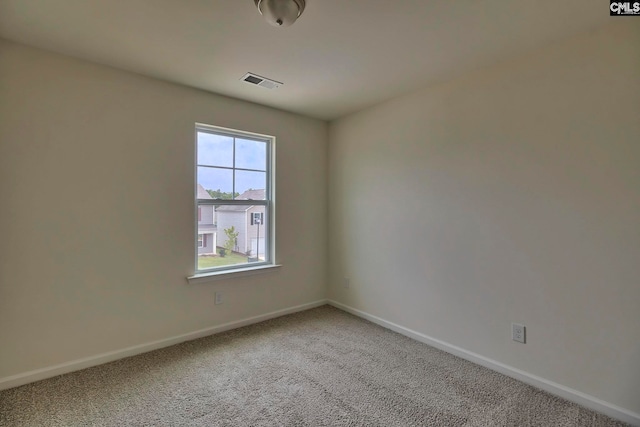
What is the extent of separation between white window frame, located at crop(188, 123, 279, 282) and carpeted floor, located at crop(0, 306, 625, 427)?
680 millimetres

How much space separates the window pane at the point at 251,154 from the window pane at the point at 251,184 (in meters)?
0.08

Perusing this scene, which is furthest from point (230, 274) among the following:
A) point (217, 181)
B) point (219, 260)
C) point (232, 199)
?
point (217, 181)

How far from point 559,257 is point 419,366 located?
1.26 m

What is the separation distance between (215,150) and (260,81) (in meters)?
0.84

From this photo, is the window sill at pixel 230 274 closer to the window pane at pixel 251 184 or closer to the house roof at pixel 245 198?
the house roof at pixel 245 198

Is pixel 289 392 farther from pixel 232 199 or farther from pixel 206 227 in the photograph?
pixel 232 199

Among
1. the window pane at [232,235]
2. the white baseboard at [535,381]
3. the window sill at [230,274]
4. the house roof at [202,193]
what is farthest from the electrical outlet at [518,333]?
the house roof at [202,193]

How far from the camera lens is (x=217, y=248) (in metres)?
3.00

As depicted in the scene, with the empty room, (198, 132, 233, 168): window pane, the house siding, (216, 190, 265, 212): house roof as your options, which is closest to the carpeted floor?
the empty room

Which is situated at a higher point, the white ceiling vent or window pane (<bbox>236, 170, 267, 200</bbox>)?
the white ceiling vent

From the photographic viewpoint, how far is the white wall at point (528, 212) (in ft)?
5.73

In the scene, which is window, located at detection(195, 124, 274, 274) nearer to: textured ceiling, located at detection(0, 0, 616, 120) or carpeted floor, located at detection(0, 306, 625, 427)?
textured ceiling, located at detection(0, 0, 616, 120)

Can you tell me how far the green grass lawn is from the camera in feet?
9.48

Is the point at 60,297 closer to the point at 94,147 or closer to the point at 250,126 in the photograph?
the point at 94,147
